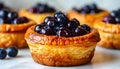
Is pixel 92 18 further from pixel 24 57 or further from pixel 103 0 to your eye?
pixel 24 57

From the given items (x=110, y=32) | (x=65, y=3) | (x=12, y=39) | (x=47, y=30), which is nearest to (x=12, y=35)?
(x=12, y=39)

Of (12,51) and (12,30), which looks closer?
(12,51)

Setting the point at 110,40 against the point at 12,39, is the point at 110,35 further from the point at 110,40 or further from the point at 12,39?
the point at 12,39

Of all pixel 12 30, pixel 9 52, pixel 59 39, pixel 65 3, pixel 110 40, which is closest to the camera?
pixel 59 39

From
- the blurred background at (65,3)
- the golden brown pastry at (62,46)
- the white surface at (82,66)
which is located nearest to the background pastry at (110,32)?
the white surface at (82,66)

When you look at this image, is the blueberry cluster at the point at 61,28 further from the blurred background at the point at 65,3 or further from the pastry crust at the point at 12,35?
the blurred background at the point at 65,3

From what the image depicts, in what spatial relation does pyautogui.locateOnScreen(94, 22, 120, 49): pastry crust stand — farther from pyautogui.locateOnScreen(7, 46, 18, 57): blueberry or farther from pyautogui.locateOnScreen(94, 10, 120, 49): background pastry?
pyautogui.locateOnScreen(7, 46, 18, 57): blueberry

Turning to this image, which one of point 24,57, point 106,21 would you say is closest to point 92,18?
point 106,21
